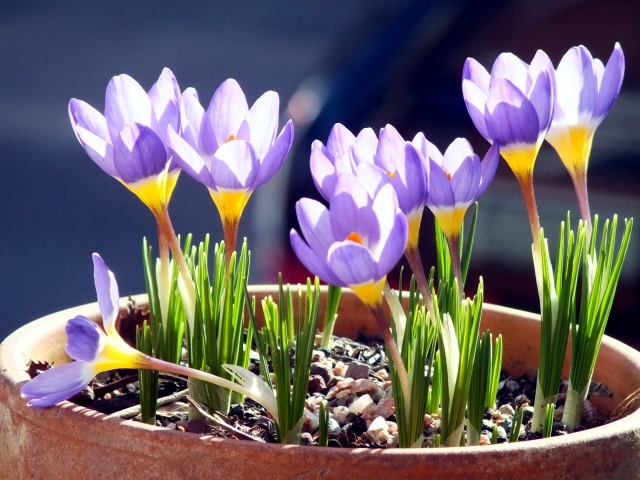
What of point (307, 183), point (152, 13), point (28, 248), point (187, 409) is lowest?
point (28, 248)

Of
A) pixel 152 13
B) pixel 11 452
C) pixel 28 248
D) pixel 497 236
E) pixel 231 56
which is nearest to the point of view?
pixel 11 452

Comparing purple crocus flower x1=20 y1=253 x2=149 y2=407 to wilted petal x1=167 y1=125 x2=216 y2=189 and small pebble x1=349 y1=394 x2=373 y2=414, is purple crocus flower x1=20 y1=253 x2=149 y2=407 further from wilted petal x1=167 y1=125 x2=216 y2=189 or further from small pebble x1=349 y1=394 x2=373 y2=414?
small pebble x1=349 y1=394 x2=373 y2=414

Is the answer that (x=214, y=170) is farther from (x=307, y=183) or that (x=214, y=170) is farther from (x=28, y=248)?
(x=28, y=248)

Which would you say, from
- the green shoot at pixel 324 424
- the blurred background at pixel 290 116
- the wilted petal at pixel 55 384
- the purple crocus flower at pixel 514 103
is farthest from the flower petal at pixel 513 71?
the blurred background at pixel 290 116

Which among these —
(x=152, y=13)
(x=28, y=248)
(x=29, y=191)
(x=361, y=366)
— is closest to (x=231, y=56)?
(x=152, y=13)

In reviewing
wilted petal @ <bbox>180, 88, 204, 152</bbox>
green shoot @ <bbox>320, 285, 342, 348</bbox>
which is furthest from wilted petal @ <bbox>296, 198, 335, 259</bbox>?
green shoot @ <bbox>320, 285, 342, 348</bbox>

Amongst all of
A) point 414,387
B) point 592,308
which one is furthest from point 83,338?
point 592,308

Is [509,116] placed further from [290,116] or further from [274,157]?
[290,116]
